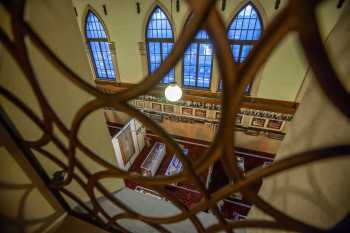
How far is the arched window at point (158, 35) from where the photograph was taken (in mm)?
4910

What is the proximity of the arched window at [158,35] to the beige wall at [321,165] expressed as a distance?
4516mm

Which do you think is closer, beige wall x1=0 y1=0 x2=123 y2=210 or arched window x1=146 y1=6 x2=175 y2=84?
beige wall x1=0 y1=0 x2=123 y2=210

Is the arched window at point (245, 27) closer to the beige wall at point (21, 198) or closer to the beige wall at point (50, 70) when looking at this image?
the beige wall at point (50, 70)

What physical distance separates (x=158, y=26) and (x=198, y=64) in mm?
1588

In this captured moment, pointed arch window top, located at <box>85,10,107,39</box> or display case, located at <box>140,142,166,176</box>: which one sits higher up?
pointed arch window top, located at <box>85,10,107,39</box>

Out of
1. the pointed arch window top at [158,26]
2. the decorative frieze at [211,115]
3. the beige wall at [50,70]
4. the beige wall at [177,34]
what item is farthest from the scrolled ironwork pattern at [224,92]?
the pointed arch window top at [158,26]

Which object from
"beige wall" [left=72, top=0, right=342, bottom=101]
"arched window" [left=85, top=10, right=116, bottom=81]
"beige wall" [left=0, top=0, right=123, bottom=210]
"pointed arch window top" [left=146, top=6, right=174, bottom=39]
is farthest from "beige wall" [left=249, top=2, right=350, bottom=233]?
"arched window" [left=85, top=10, right=116, bottom=81]

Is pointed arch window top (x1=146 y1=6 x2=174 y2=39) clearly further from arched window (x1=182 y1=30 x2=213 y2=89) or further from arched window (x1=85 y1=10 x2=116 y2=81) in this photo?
arched window (x1=85 y1=10 x2=116 y2=81)

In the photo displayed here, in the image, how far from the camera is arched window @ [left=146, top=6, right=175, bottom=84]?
4910mm

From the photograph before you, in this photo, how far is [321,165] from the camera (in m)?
0.58

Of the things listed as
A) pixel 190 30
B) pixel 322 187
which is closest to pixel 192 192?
pixel 322 187

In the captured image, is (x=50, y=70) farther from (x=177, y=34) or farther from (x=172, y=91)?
(x=177, y=34)

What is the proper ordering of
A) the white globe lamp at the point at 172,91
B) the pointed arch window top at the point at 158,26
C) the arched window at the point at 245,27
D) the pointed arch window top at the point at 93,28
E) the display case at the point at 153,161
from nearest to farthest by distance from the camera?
the white globe lamp at the point at 172,91 → the arched window at the point at 245,27 → the display case at the point at 153,161 → the pointed arch window top at the point at 158,26 → the pointed arch window top at the point at 93,28

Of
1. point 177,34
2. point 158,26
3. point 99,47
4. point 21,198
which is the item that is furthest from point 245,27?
point 21,198
